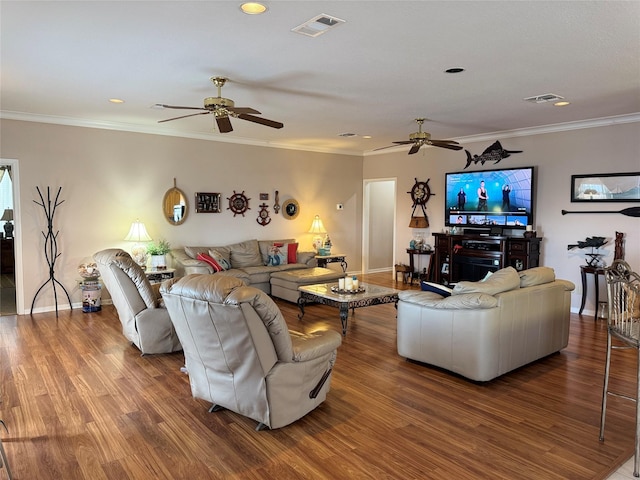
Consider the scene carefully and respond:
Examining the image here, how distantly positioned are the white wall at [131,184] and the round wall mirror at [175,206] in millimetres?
81

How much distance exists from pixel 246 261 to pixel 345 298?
117 inches

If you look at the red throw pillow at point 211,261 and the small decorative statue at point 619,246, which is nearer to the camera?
the small decorative statue at point 619,246

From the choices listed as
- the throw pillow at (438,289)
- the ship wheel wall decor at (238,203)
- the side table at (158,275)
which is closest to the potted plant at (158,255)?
the side table at (158,275)

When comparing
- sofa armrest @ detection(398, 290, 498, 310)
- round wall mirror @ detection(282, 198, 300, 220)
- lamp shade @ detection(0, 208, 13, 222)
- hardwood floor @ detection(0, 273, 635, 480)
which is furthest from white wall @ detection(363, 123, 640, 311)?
lamp shade @ detection(0, 208, 13, 222)

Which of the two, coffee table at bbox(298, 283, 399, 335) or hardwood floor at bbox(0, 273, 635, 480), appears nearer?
hardwood floor at bbox(0, 273, 635, 480)

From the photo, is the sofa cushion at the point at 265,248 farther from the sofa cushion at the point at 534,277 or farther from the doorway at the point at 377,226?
the sofa cushion at the point at 534,277

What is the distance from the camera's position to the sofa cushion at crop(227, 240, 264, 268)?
766cm

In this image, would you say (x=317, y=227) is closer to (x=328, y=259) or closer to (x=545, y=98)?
(x=328, y=259)

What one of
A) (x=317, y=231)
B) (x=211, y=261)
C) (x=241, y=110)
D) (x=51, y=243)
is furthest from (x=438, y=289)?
(x=51, y=243)

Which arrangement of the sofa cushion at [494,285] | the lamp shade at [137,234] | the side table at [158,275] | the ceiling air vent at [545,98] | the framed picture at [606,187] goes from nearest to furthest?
1. the sofa cushion at [494,285]
2. the ceiling air vent at [545,98]
3. the framed picture at [606,187]
4. the side table at [158,275]
5. the lamp shade at [137,234]

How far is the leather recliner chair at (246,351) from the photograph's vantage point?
8.95 ft

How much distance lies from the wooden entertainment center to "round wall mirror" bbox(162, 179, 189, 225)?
4404 millimetres

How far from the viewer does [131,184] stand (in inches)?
274

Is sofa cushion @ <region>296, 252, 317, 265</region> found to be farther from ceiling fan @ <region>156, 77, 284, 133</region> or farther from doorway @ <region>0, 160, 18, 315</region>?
doorway @ <region>0, 160, 18, 315</region>
